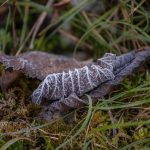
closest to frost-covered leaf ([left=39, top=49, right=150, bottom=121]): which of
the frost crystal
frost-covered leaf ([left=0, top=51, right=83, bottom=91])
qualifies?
the frost crystal

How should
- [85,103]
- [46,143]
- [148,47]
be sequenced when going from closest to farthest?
[46,143]
[85,103]
[148,47]

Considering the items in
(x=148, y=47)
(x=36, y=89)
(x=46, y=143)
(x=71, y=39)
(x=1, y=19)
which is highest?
(x=1, y=19)

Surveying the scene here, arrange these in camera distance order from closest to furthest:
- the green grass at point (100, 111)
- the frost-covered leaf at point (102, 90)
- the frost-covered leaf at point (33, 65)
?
1. the green grass at point (100, 111)
2. the frost-covered leaf at point (102, 90)
3. the frost-covered leaf at point (33, 65)

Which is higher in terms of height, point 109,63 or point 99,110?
point 109,63

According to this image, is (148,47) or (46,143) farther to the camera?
(148,47)

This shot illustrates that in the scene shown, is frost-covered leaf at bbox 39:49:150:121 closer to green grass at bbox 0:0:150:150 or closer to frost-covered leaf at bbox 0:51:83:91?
green grass at bbox 0:0:150:150

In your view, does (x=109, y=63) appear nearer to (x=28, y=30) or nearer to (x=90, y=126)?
(x=90, y=126)

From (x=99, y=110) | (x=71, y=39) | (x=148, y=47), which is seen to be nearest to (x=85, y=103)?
(x=99, y=110)

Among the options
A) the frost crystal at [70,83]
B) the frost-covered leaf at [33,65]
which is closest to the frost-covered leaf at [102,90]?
the frost crystal at [70,83]

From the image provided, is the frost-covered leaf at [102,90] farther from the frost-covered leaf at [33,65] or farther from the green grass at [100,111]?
the frost-covered leaf at [33,65]
